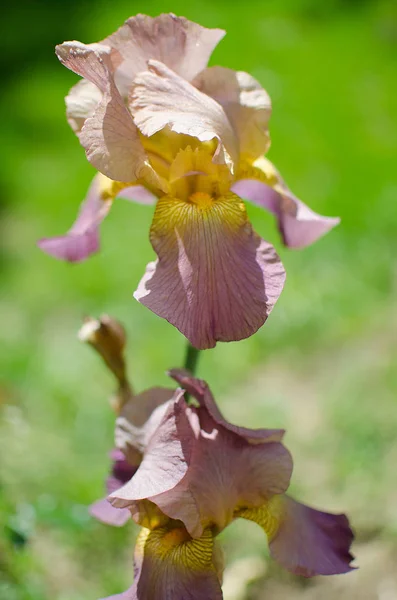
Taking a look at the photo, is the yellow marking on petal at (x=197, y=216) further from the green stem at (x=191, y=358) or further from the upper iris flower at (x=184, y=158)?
the green stem at (x=191, y=358)

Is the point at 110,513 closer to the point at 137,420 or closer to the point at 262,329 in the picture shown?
the point at 137,420

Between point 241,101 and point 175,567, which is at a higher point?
point 241,101

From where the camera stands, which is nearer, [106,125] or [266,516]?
[106,125]

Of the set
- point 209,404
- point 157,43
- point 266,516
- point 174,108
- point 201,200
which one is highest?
point 157,43

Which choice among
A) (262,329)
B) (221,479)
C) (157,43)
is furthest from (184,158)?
(262,329)

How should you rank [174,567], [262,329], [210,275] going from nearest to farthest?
[210,275] < [174,567] < [262,329]

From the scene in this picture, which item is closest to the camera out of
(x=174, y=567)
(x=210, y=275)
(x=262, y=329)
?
(x=210, y=275)

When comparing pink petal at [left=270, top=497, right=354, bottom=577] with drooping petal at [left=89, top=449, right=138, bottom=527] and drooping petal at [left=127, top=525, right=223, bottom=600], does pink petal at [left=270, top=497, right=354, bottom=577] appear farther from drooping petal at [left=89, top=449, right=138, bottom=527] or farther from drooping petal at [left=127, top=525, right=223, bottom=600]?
drooping petal at [left=89, top=449, right=138, bottom=527]

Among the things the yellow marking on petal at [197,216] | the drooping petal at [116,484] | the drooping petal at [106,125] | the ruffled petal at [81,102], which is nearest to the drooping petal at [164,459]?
the drooping petal at [116,484]

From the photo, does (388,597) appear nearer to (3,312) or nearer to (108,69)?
(108,69)
